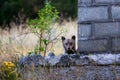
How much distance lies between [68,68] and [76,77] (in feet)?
0.59

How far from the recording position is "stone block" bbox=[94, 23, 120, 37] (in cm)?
716

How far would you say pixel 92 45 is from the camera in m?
7.23

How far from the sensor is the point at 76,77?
268 inches


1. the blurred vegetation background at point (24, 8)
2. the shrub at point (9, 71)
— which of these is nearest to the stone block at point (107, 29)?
the shrub at point (9, 71)

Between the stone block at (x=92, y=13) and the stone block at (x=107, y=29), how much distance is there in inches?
4.2

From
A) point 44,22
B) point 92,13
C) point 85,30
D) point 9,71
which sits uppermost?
point 92,13

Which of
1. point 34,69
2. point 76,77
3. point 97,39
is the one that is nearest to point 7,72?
point 34,69

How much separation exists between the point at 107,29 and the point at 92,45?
29 centimetres

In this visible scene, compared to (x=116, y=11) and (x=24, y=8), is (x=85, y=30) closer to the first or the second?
(x=116, y=11)

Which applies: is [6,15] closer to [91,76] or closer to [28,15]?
[28,15]

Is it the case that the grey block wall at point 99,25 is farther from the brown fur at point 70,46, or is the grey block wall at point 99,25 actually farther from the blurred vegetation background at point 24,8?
the blurred vegetation background at point 24,8

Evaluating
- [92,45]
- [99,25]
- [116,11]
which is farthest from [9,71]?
[116,11]

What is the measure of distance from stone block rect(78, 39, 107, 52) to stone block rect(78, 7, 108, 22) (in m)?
0.31

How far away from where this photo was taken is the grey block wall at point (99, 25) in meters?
7.17
